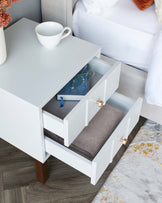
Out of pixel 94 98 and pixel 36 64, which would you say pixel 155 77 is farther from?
pixel 36 64

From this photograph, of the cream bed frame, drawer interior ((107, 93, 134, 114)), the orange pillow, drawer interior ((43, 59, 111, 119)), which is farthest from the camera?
the orange pillow

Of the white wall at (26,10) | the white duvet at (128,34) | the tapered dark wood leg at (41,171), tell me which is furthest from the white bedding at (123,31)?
the tapered dark wood leg at (41,171)

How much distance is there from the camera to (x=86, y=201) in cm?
130

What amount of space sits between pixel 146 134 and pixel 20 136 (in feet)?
2.35

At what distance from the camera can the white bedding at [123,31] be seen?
4.59 ft

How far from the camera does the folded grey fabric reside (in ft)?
3.71

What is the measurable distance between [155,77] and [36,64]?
1.65ft

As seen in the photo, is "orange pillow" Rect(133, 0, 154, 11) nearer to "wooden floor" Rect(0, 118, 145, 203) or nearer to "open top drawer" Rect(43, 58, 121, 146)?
"open top drawer" Rect(43, 58, 121, 146)

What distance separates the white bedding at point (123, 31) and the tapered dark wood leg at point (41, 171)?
2.01 feet

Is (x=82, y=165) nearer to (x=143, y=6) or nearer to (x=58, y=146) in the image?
(x=58, y=146)

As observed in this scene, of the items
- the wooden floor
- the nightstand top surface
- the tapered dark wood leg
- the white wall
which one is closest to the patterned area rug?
the wooden floor

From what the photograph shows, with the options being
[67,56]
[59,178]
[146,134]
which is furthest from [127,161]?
[67,56]

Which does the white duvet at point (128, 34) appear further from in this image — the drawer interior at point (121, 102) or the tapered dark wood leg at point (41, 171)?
the tapered dark wood leg at point (41, 171)

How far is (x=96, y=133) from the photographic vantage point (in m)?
1.19
